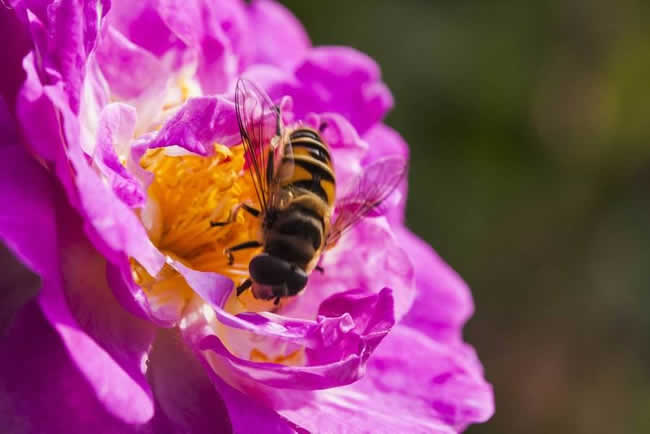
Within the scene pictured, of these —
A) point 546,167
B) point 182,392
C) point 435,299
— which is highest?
point 182,392

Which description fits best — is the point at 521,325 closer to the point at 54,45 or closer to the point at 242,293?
the point at 242,293

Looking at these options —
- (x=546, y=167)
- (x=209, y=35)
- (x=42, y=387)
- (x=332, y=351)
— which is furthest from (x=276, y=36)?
(x=546, y=167)

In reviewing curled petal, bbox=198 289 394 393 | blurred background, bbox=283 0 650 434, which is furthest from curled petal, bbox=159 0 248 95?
blurred background, bbox=283 0 650 434

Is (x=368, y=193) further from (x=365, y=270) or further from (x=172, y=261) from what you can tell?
(x=172, y=261)

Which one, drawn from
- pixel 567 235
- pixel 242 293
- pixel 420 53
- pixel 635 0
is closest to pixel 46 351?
pixel 242 293

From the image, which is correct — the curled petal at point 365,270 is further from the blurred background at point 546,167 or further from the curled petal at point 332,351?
the blurred background at point 546,167

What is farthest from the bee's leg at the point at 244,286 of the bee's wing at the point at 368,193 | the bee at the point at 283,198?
the bee's wing at the point at 368,193
